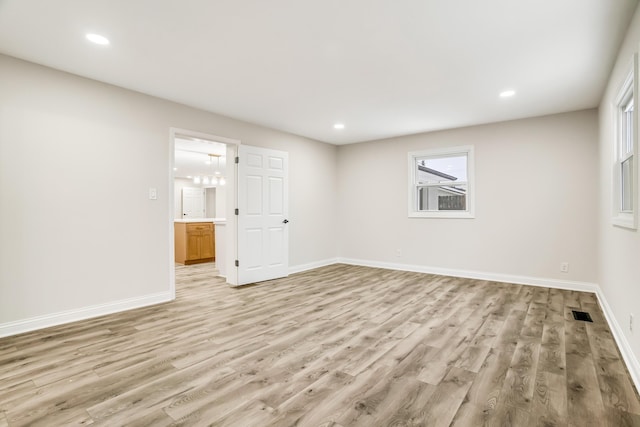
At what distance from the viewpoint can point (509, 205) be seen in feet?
16.3

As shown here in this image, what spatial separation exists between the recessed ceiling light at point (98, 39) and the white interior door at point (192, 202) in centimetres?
1038

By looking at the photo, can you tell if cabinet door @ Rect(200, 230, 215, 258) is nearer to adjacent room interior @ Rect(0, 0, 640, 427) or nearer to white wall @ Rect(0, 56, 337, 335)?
adjacent room interior @ Rect(0, 0, 640, 427)

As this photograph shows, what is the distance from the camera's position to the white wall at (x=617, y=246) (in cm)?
Result: 218

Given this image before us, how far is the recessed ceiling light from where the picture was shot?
101 inches

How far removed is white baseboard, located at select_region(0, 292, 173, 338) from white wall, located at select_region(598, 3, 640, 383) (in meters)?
4.46

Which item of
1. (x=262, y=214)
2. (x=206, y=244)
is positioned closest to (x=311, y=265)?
(x=262, y=214)

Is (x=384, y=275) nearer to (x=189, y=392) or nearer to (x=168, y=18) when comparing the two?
(x=189, y=392)

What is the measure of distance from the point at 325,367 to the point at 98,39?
3.18 metres

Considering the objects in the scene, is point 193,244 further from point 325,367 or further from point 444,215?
point 325,367

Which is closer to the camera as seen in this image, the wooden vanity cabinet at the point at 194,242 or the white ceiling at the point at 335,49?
the white ceiling at the point at 335,49

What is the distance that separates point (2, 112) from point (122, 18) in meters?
1.59

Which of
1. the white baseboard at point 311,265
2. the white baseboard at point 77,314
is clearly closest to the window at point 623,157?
the white baseboard at point 311,265

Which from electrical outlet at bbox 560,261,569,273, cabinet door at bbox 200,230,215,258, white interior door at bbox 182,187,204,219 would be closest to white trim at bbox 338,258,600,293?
electrical outlet at bbox 560,261,569,273

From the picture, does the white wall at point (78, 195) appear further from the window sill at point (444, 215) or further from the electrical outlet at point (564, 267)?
the electrical outlet at point (564, 267)
